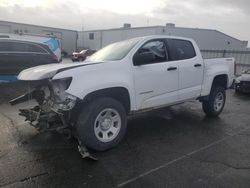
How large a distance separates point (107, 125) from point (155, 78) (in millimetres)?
1347

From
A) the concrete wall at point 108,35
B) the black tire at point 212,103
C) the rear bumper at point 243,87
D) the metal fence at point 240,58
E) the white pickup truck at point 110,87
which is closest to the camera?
the white pickup truck at point 110,87

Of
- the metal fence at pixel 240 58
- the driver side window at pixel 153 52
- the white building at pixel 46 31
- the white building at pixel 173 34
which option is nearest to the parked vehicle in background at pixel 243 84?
the metal fence at pixel 240 58

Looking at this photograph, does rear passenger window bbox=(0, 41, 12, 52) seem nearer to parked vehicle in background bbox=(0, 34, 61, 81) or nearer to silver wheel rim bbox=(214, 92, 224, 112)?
parked vehicle in background bbox=(0, 34, 61, 81)

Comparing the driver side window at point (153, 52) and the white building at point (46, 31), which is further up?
the white building at point (46, 31)

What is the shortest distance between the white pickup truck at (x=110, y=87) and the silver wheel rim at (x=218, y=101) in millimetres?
1152

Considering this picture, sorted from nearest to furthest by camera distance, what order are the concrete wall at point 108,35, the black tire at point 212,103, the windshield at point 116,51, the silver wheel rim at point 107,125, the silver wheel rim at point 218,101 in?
1. the silver wheel rim at point 107,125
2. the windshield at point 116,51
3. the black tire at point 212,103
4. the silver wheel rim at point 218,101
5. the concrete wall at point 108,35

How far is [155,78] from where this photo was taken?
5.46 m

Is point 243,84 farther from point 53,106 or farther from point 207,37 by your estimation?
point 207,37

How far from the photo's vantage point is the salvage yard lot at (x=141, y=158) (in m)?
3.78

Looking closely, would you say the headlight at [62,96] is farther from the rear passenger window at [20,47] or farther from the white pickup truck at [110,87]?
the rear passenger window at [20,47]

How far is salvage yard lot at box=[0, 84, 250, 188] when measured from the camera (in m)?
3.78

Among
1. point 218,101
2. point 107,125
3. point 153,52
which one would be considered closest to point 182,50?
point 153,52

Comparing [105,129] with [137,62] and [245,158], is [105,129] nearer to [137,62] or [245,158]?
[137,62]

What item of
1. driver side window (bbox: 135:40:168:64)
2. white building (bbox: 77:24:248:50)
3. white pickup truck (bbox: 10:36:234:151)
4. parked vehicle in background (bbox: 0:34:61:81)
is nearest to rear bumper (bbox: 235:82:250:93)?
white pickup truck (bbox: 10:36:234:151)
